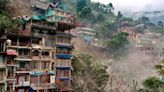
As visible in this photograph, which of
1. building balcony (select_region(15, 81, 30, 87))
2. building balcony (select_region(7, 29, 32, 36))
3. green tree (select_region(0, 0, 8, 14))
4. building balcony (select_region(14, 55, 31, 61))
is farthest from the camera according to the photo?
green tree (select_region(0, 0, 8, 14))

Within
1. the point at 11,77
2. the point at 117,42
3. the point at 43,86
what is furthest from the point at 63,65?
the point at 117,42

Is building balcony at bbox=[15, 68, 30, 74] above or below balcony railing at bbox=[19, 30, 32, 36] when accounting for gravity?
below

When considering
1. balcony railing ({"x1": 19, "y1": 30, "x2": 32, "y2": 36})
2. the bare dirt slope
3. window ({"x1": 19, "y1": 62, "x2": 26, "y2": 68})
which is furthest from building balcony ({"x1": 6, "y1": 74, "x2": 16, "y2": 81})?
the bare dirt slope

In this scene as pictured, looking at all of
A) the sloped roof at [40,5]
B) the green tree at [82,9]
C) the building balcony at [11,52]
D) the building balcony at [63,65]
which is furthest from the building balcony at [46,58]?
the green tree at [82,9]

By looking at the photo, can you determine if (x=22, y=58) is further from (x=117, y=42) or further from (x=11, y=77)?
(x=117, y=42)

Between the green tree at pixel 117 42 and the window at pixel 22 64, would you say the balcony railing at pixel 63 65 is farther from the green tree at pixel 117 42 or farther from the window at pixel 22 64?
the green tree at pixel 117 42

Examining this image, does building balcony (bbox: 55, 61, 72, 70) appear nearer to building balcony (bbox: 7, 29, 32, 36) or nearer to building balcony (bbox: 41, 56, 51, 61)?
building balcony (bbox: 41, 56, 51, 61)

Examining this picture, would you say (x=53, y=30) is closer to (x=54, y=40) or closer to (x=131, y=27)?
(x=54, y=40)

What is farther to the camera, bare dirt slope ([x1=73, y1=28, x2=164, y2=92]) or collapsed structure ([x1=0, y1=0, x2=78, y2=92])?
bare dirt slope ([x1=73, y1=28, x2=164, y2=92])

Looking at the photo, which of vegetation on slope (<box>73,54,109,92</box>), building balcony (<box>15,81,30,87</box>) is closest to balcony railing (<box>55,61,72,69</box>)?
vegetation on slope (<box>73,54,109,92</box>)

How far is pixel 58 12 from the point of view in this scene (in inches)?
2940

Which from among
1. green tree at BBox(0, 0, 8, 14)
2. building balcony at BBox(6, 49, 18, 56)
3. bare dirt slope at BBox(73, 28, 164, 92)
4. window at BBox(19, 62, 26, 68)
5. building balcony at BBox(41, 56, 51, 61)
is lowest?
bare dirt slope at BBox(73, 28, 164, 92)

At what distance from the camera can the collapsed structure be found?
1681 inches

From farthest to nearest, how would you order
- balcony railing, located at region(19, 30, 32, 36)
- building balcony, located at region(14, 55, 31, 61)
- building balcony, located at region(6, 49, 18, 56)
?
balcony railing, located at region(19, 30, 32, 36) → building balcony, located at region(14, 55, 31, 61) → building balcony, located at region(6, 49, 18, 56)
